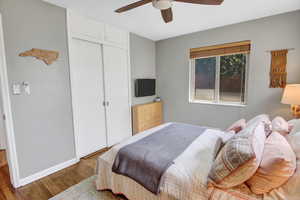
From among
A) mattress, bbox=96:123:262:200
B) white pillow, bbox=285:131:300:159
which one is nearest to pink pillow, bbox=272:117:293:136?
white pillow, bbox=285:131:300:159

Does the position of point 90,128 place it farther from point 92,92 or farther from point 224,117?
point 224,117

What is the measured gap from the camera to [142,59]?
3.78 metres

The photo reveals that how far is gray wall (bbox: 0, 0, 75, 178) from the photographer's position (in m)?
1.87

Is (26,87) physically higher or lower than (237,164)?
higher

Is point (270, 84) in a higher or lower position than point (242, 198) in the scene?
higher

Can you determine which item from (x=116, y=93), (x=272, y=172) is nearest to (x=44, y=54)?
(x=116, y=93)

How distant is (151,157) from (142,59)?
A: 279 cm

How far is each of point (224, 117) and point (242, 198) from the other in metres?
2.48

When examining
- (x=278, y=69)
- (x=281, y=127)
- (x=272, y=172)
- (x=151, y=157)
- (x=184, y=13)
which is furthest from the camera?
(x=278, y=69)

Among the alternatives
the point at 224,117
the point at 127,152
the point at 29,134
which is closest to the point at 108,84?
the point at 29,134

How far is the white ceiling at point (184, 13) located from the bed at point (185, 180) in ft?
6.48

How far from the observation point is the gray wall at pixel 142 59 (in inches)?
140

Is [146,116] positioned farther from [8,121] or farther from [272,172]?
[272,172]

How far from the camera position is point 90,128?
2803mm
